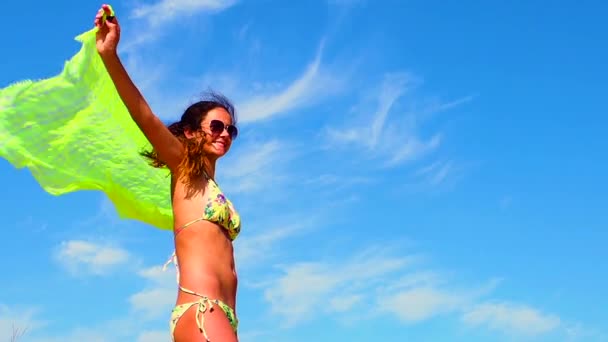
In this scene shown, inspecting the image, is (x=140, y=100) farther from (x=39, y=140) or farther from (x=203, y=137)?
(x=39, y=140)

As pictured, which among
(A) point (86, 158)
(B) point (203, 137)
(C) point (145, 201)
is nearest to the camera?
(B) point (203, 137)

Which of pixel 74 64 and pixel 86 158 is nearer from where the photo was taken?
pixel 74 64

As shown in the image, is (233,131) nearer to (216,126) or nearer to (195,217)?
(216,126)

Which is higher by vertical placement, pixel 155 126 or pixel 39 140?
pixel 39 140

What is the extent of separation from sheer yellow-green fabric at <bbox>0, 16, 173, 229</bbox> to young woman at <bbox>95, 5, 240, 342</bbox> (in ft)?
1.79

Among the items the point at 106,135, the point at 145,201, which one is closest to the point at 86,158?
the point at 106,135

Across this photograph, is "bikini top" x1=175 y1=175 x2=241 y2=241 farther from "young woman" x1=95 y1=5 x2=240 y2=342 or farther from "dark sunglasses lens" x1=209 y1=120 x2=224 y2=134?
"dark sunglasses lens" x1=209 y1=120 x2=224 y2=134

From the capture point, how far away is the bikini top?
4.38 metres

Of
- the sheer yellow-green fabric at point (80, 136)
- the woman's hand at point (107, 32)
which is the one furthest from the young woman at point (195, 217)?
the sheer yellow-green fabric at point (80, 136)

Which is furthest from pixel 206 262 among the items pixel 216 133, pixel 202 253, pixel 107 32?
pixel 107 32

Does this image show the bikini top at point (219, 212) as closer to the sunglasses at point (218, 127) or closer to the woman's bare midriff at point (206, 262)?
the woman's bare midriff at point (206, 262)

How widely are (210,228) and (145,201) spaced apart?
1432 millimetres

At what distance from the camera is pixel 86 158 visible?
5.27 meters

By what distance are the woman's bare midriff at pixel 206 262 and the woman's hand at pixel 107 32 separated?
3.45ft
